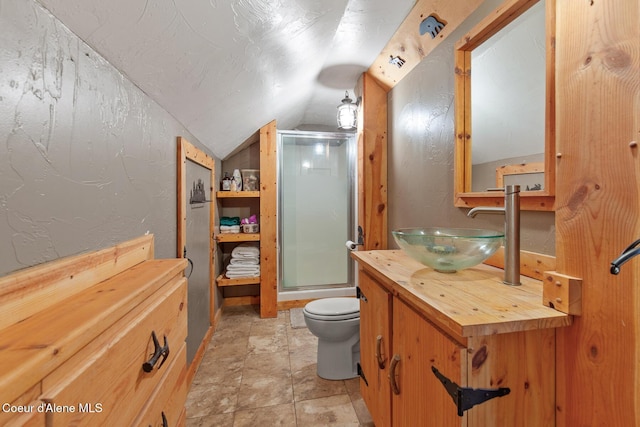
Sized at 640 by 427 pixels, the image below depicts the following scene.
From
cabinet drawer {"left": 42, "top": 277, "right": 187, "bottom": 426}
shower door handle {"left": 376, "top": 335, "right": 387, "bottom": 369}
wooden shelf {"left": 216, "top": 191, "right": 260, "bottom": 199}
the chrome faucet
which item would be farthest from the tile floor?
wooden shelf {"left": 216, "top": 191, "right": 260, "bottom": 199}

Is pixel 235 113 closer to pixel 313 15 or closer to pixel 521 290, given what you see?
pixel 313 15

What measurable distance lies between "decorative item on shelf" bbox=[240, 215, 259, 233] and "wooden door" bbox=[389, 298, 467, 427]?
2.11 metres

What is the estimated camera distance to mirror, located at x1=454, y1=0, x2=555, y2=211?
0.89 m

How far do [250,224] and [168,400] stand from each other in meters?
2.14

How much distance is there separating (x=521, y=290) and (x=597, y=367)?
0.77 feet

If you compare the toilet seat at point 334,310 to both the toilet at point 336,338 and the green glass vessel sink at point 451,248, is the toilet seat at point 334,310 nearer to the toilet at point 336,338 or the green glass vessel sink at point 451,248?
the toilet at point 336,338

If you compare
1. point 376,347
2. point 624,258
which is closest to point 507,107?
point 624,258

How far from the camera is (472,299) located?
2.42 feet

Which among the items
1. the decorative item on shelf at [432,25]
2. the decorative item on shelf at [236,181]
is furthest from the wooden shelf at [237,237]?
the decorative item on shelf at [432,25]

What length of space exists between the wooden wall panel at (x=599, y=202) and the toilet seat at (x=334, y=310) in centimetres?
113

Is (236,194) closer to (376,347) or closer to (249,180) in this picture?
(249,180)

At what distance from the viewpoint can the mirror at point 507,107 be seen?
0.89 meters

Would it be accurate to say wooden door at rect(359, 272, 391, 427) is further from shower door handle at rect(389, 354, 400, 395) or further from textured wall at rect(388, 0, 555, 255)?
textured wall at rect(388, 0, 555, 255)

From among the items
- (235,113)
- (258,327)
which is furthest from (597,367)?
(258,327)
